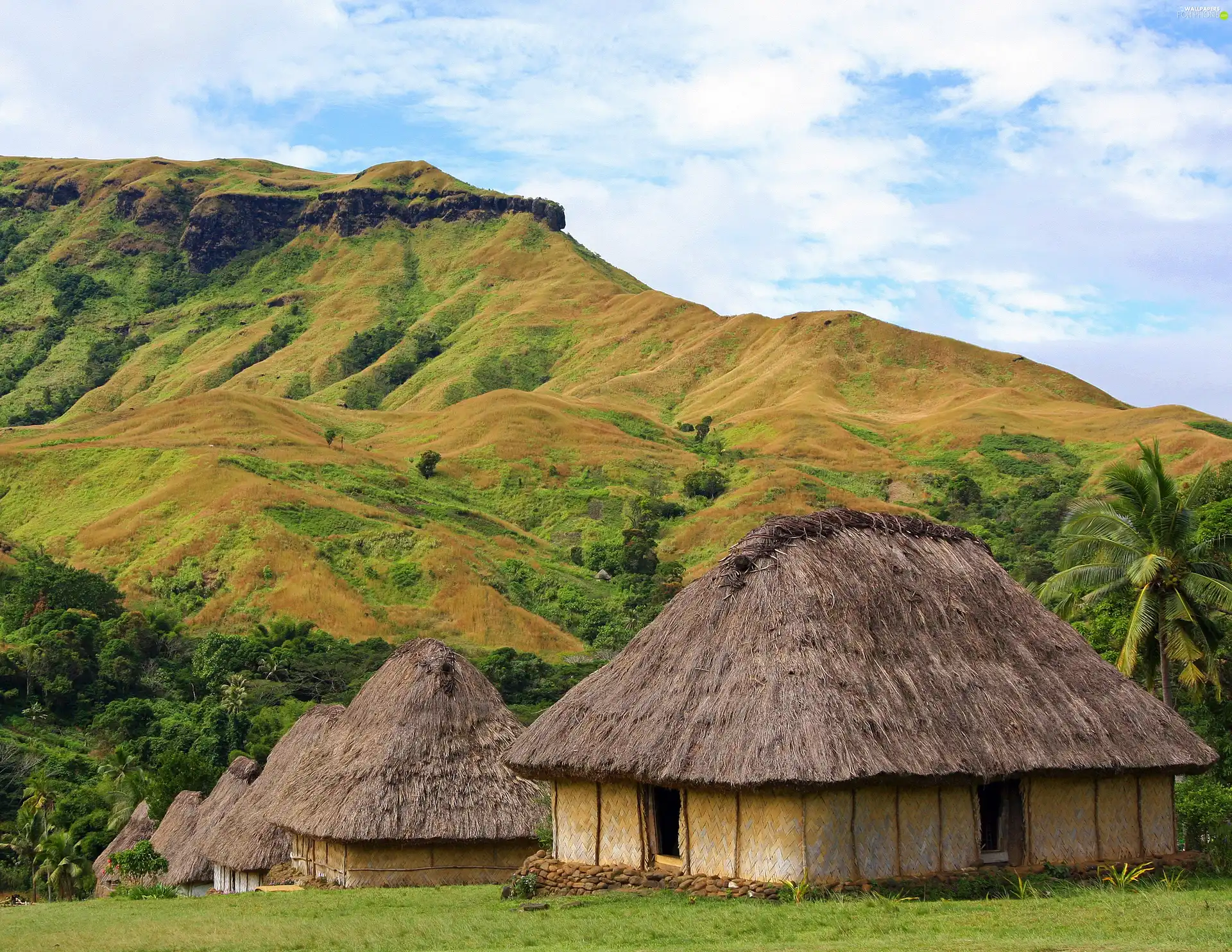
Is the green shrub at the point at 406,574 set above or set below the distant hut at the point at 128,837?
above

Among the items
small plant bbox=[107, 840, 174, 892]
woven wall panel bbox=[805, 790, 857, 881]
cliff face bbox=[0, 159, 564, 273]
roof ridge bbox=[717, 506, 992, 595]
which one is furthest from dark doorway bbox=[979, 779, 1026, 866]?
cliff face bbox=[0, 159, 564, 273]

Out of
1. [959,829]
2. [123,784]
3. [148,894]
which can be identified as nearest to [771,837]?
[959,829]

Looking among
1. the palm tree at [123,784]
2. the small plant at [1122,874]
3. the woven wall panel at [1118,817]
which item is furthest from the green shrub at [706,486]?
the small plant at [1122,874]

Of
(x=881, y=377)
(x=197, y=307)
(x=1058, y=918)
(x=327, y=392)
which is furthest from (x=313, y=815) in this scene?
(x=197, y=307)

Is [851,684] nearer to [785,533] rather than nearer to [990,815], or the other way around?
[785,533]

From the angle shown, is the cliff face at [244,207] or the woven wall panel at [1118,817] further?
the cliff face at [244,207]

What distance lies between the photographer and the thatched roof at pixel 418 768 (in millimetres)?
21750

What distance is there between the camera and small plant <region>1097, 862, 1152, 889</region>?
1549 cm

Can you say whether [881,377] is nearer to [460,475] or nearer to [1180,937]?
[460,475]

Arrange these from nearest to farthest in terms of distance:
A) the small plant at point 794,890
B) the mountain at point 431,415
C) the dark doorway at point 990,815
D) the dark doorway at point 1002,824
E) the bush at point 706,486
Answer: the small plant at point 794,890
the dark doorway at point 1002,824
the dark doorway at point 990,815
the mountain at point 431,415
the bush at point 706,486

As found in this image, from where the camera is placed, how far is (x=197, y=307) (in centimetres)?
17650

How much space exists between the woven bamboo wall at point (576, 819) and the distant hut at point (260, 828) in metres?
8.69

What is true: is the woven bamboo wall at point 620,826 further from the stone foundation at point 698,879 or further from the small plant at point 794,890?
the small plant at point 794,890

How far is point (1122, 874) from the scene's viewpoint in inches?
629
